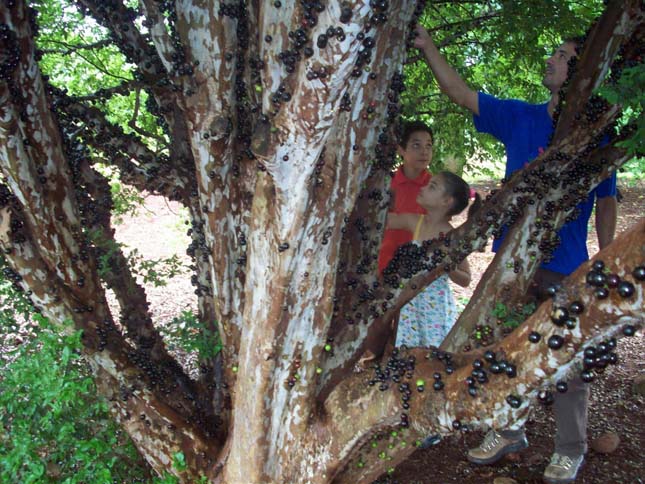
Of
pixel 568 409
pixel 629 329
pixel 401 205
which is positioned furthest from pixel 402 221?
pixel 629 329

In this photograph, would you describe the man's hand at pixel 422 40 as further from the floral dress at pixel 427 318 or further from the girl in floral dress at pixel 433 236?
the floral dress at pixel 427 318

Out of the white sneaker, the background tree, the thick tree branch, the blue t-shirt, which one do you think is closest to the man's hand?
the background tree

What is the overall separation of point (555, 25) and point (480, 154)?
238 centimetres

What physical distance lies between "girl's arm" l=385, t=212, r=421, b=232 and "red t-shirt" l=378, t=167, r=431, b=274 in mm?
40

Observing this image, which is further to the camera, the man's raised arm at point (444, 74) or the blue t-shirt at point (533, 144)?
the blue t-shirt at point (533, 144)

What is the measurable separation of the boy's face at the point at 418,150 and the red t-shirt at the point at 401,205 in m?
0.12

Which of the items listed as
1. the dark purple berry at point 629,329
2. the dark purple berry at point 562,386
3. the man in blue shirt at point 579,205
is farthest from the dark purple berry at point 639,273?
the man in blue shirt at point 579,205

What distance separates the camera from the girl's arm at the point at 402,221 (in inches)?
162

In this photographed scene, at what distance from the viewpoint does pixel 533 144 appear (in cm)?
372

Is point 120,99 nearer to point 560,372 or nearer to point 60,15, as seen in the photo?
point 60,15

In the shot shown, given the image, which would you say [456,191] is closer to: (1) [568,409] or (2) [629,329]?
(1) [568,409]

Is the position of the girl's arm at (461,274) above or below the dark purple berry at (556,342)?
above

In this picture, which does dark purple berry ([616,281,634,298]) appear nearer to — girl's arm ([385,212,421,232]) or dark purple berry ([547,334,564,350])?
dark purple berry ([547,334,564,350])

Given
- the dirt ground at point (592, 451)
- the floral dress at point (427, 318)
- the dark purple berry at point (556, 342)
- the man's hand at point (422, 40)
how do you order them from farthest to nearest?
the floral dress at point (427, 318)
the dirt ground at point (592, 451)
the man's hand at point (422, 40)
the dark purple berry at point (556, 342)
